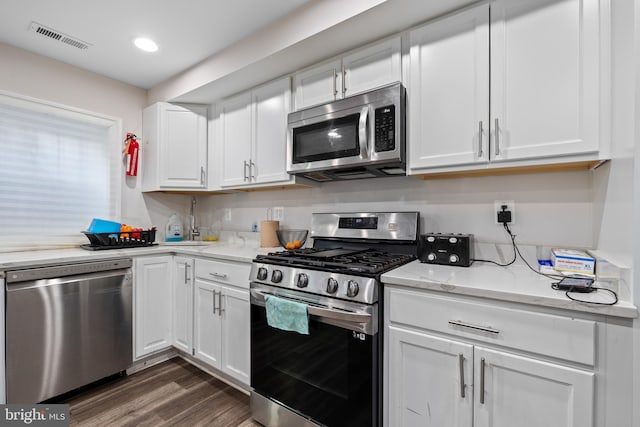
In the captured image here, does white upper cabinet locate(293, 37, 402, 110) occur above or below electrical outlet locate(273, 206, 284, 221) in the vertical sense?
above

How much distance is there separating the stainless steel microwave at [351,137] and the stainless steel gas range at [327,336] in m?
0.40

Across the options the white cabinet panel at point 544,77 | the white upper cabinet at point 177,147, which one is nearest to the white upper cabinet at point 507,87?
the white cabinet panel at point 544,77

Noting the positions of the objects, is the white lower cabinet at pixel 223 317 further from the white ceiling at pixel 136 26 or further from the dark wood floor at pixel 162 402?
the white ceiling at pixel 136 26

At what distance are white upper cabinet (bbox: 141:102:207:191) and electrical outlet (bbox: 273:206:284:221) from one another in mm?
740

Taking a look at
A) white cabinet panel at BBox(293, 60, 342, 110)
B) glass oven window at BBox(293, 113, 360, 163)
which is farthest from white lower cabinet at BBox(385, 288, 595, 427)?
white cabinet panel at BBox(293, 60, 342, 110)

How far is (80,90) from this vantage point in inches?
100.0

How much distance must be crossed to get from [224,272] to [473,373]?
153 cm

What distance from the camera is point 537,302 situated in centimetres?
100

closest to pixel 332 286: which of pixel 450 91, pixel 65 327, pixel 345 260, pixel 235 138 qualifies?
pixel 345 260

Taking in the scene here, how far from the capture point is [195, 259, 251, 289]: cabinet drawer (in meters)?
1.90

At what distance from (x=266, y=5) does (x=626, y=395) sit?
234cm

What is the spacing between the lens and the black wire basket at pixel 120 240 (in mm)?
2295

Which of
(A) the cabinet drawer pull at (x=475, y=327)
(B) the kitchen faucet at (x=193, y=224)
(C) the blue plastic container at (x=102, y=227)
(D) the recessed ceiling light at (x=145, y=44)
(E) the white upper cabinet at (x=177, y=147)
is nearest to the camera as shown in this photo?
(A) the cabinet drawer pull at (x=475, y=327)

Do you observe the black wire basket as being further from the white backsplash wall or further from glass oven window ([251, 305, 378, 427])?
glass oven window ([251, 305, 378, 427])
